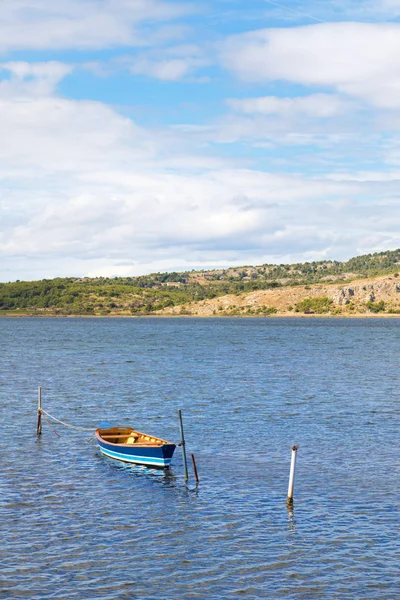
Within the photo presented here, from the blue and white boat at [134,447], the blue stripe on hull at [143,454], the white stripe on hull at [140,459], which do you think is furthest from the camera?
the white stripe on hull at [140,459]

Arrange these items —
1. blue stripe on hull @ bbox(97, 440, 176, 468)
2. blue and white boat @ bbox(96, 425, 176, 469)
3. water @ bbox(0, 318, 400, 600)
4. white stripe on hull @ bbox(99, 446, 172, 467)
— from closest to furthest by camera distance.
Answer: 1. water @ bbox(0, 318, 400, 600)
2. blue stripe on hull @ bbox(97, 440, 176, 468)
3. blue and white boat @ bbox(96, 425, 176, 469)
4. white stripe on hull @ bbox(99, 446, 172, 467)

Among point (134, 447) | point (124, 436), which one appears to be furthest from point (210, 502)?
point (124, 436)

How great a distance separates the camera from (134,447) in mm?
37438

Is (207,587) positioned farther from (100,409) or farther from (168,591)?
(100,409)

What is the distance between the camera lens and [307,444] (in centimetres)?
4316

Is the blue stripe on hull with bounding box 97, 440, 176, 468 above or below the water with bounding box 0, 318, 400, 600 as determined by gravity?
above

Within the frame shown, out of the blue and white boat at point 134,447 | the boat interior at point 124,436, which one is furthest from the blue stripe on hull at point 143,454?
the boat interior at point 124,436

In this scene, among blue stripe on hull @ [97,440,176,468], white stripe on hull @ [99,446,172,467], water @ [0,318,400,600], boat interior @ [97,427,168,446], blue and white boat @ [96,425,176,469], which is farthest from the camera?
boat interior @ [97,427,168,446]

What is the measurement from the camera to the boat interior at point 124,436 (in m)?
39.7

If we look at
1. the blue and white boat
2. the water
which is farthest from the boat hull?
the water

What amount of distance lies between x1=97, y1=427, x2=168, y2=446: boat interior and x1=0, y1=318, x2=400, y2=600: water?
1241 mm

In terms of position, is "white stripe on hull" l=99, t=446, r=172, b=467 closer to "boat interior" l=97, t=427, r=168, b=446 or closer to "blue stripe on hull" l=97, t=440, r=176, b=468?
"blue stripe on hull" l=97, t=440, r=176, b=468

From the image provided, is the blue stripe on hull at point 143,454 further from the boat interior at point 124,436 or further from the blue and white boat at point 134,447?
the boat interior at point 124,436

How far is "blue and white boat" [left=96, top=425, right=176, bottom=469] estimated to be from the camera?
36.3m
